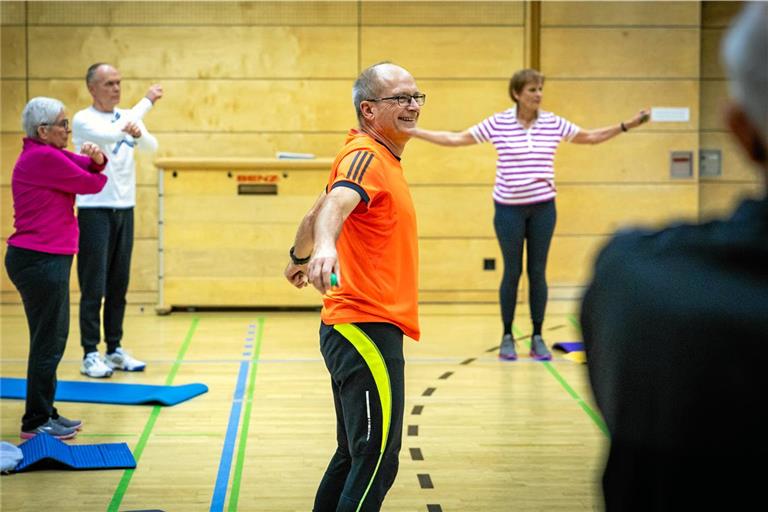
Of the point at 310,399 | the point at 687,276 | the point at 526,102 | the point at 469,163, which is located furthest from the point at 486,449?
the point at 469,163

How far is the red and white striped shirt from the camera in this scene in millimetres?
6172

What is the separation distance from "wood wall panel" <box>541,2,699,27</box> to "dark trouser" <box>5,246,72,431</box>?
5580 mm

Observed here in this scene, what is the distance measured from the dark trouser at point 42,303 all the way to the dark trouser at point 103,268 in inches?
45.1

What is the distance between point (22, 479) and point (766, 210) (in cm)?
369

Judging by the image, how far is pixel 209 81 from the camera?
873 cm

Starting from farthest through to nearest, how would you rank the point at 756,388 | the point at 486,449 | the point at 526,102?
the point at 526,102 → the point at 486,449 → the point at 756,388

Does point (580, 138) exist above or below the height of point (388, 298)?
above

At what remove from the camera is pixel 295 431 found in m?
4.83

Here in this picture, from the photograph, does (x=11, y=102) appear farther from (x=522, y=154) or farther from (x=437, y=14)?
(x=522, y=154)

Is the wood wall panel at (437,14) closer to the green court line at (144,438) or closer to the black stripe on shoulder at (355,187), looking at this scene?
the green court line at (144,438)

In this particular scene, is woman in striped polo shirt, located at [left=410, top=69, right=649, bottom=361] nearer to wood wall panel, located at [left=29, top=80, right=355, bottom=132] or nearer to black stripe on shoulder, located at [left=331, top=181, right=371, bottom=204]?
wood wall panel, located at [left=29, top=80, right=355, bottom=132]

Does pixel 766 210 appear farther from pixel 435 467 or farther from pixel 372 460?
pixel 435 467

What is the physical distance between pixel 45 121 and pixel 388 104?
2162 mm

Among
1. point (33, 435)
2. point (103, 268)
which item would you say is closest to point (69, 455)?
point (33, 435)
